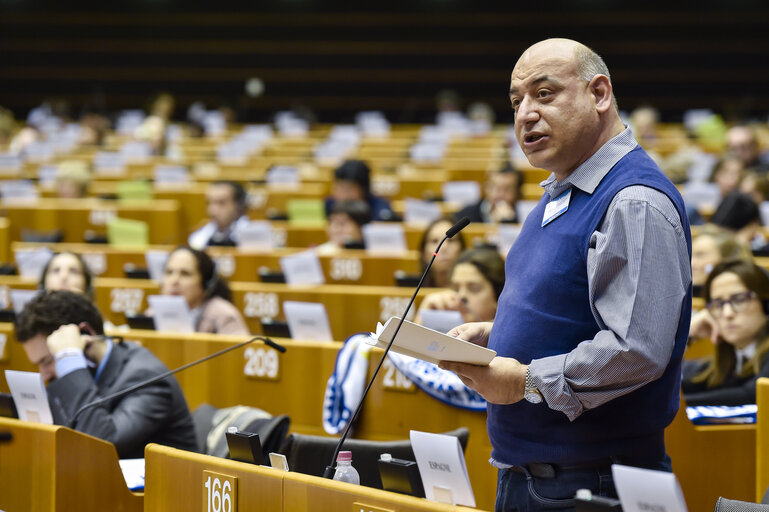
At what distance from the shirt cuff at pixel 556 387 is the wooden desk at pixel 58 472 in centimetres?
130

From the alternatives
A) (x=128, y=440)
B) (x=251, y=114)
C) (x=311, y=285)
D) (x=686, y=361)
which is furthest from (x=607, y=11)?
(x=128, y=440)

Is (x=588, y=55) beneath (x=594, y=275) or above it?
above

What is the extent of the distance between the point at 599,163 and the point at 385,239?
3999 millimetres

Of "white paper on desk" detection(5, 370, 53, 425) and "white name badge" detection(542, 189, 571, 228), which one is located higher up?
"white name badge" detection(542, 189, 571, 228)

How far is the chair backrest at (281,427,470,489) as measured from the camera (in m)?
2.57

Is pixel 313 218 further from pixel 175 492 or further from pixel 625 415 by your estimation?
pixel 625 415

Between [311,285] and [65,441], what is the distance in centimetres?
288

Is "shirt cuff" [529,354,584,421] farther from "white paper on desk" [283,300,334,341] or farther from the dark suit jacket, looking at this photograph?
"white paper on desk" [283,300,334,341]

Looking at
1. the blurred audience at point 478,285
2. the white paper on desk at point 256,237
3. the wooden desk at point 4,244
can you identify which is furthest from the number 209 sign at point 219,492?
the wooden desk at point 4,244

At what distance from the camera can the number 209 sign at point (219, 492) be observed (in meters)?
2.06

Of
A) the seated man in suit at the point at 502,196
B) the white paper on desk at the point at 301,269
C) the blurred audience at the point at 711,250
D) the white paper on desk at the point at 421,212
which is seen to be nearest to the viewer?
the blurred audience at the point at 711,250

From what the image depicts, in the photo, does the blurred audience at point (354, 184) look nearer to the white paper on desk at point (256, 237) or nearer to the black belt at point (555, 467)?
the white paper on desk at point (256, 237)

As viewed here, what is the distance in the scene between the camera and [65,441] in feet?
8.05

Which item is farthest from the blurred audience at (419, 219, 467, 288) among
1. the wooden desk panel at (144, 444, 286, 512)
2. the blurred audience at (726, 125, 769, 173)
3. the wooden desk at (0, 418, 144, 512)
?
the blurred audience at (726, 125, 769, 173)
